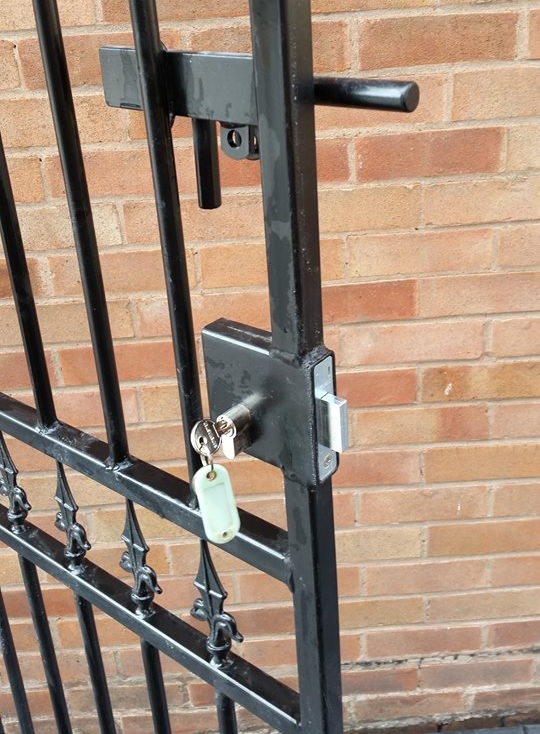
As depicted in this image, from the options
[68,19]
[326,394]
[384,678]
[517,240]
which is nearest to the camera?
[326,394]

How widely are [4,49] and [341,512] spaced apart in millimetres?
1085

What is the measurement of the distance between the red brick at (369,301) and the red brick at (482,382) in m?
0.15

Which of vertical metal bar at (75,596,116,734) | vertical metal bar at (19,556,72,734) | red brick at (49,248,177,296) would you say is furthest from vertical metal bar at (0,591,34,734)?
red brick at (49,248,177,296)

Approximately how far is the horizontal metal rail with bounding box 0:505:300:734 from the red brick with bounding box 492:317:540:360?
85 centimetres

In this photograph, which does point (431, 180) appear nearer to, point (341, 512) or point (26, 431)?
point (341, 512)

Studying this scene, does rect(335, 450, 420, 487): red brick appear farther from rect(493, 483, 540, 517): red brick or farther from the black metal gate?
the black metal gate

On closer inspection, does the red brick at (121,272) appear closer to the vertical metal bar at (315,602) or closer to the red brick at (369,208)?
the red brick at (369,208)

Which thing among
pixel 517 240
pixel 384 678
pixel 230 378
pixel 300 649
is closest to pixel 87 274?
pixel 230 378

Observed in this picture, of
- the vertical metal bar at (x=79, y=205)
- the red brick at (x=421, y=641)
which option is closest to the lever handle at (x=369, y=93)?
the vertical metal bar at (x=79, y=205)

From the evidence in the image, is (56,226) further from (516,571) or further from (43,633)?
(516,571)

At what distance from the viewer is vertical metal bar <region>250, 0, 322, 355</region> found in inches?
22.8

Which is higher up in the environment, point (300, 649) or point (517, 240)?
point (517, 240)

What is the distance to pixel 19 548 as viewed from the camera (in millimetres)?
1088

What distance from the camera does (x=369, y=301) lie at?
1.50 meters
